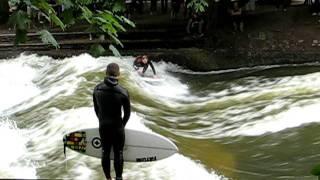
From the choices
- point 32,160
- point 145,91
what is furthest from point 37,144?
point 145,91

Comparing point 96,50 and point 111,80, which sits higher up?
point 96,50

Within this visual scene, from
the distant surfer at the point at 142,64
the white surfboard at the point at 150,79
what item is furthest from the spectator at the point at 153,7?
the white surfboard at the point at 150,79

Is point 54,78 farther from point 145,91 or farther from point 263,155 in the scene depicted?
point 263,155

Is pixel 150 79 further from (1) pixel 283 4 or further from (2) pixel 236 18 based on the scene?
(1) pixel 283 4

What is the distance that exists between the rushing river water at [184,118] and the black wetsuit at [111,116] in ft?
3.88

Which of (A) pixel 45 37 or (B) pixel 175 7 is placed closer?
(A) pixel 45 37

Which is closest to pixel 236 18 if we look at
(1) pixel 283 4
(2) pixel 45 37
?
(1) pixel 283 4

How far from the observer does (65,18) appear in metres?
3.03

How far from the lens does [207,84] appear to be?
17.6m

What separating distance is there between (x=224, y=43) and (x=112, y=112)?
1399cm

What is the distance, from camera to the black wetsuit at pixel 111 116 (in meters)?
7.20

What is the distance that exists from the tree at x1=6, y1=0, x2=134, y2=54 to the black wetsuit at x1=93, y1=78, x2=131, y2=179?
3877 mm

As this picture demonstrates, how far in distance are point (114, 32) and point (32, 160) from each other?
722 centimetres

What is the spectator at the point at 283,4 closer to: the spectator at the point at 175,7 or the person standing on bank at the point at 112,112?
the spectator at the point at 175,7
